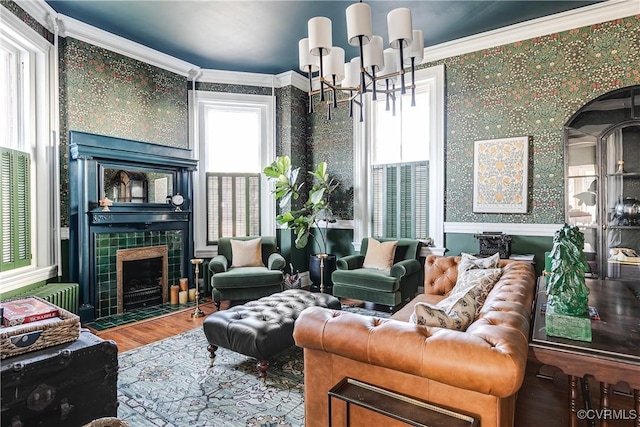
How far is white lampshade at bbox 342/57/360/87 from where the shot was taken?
333 centimetres

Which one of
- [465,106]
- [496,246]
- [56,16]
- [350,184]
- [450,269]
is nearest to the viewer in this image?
[450,269]

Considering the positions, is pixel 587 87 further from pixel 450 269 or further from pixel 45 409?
pixel 45 409

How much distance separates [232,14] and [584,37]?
3.99 metres

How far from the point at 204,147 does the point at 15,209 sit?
2.50 meters

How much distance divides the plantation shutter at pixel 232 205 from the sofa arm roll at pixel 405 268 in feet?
8.17

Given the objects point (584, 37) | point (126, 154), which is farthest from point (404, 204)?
point (126, 154)

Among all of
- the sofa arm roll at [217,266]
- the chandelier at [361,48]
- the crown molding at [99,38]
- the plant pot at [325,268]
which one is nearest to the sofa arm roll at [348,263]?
the plant pot at [325,268]

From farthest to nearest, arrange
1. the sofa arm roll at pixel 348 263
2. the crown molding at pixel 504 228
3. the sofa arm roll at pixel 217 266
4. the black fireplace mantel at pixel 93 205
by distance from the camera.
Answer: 1. the sofa arm roll at pixel 348 263
2. the sofa arm roll at pixel 217 266
3. the crown molding at pixel 504 228
4. the black fireplace mantel at pixel 93 205

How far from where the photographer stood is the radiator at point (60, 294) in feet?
11.3

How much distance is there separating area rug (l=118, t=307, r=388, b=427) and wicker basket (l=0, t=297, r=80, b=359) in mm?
673

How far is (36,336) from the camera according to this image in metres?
1.83

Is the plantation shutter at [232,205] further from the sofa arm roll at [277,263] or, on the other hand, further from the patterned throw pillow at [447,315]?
the patterned throw pillow at [447,315]

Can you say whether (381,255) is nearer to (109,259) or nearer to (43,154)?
(109,259)

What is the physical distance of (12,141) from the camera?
3613 millimetres
